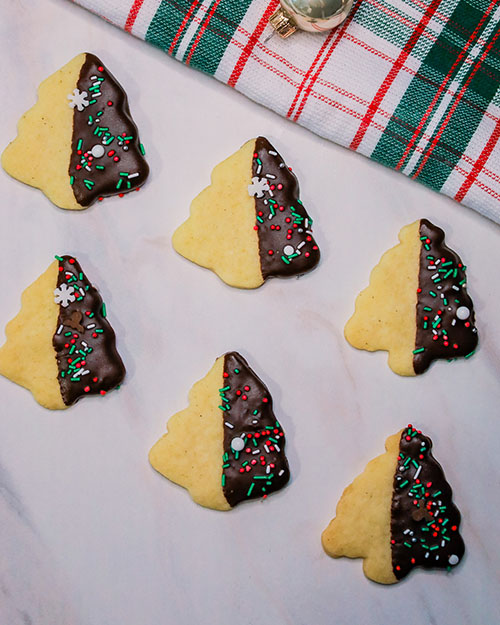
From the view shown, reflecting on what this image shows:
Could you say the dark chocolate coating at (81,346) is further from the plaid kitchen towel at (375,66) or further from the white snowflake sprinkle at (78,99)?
the plaid kitchen towel at (375,66)

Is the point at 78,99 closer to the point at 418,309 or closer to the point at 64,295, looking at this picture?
the point at 64,295

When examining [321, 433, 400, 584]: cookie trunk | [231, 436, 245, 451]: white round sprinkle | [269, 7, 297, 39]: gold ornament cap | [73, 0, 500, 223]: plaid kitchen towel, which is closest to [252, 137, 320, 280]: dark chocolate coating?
[73, 0, 500, 223]: plaid kitchen towel

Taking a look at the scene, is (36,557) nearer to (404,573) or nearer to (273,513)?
(273,513)

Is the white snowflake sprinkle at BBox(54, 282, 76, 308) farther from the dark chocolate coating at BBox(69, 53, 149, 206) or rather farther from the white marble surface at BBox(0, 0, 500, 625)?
the dark chocolate coating at BBox(69, 53, 149, 206)

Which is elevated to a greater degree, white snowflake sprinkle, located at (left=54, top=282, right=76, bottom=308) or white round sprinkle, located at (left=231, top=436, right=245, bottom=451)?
white snowflake sprinkle, located at (left=54, top=282, right=76, bottom=308)

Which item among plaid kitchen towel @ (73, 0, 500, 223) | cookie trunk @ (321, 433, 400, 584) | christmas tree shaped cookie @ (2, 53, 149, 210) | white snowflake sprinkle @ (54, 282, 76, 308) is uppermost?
plaid kitchen towel @ (73, 0, 500, 223)
